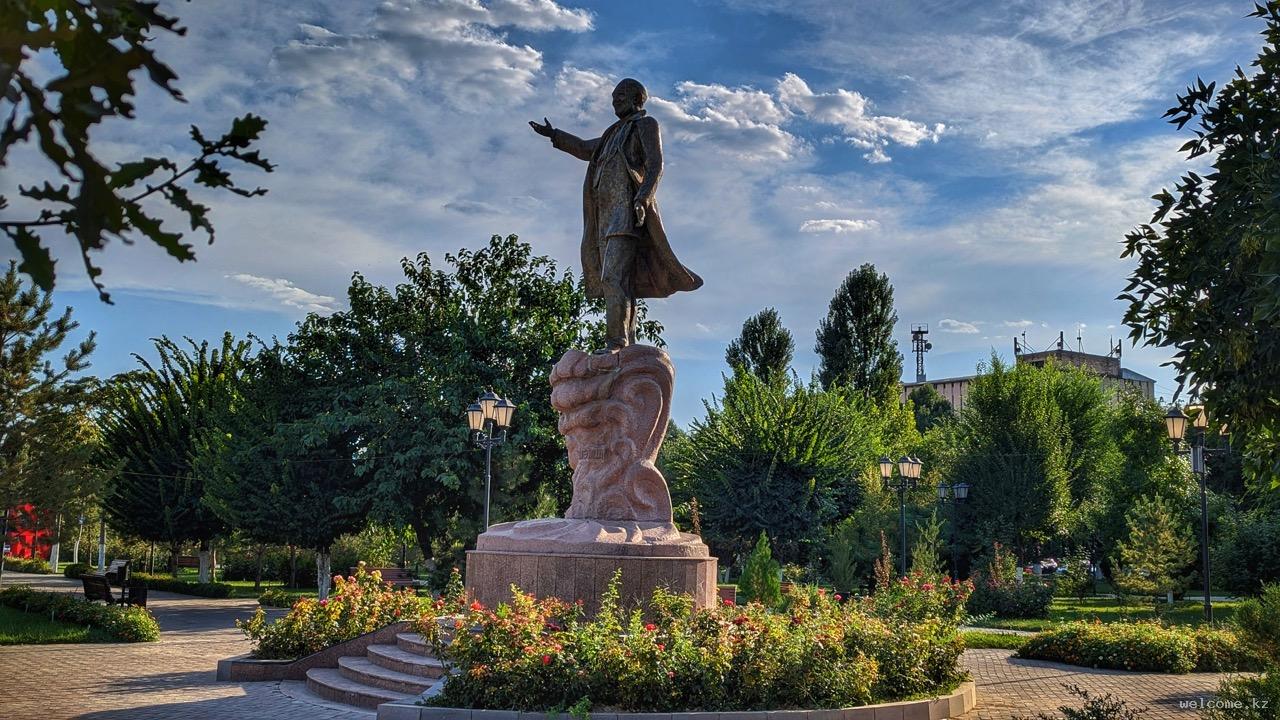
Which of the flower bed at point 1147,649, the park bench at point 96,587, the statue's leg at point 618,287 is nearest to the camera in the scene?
the statue's leg at point 618,287

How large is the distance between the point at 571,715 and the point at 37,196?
6.59 metres

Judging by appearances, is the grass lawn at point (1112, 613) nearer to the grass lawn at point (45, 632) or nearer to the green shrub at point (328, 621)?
the green shrub at point (328, 621)

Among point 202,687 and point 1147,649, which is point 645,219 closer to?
point 202,687

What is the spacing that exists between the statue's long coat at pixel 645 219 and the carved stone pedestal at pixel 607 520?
1.05 meters

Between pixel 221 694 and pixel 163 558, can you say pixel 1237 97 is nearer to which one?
pixel 221 694

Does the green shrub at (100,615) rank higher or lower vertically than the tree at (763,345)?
lower

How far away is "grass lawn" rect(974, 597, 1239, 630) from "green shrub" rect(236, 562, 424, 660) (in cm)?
1300

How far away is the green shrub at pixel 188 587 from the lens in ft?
99.8

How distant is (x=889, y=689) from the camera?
9414mm

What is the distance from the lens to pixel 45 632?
16.1m

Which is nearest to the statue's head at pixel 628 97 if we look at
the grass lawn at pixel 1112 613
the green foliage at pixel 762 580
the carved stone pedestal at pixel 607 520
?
the carved stone pedestal at pixel 607 520

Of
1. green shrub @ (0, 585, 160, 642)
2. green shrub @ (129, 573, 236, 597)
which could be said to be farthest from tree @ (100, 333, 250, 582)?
green shrub @ (0, 585, 160, 642)

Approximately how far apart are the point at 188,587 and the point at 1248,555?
103 ft

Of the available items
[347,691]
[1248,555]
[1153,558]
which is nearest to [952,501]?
[1248,555]
